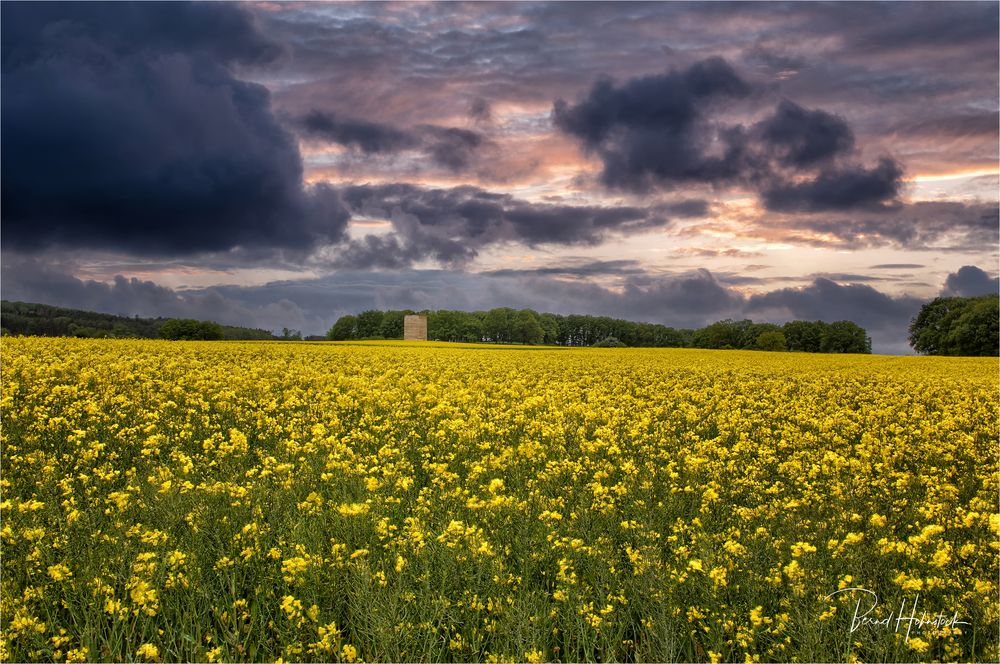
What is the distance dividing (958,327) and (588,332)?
84.3m

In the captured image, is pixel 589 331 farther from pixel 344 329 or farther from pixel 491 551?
pixel 491 551

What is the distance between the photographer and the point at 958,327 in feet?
258

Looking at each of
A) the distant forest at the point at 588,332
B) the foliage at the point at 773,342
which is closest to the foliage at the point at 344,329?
the distant forest at the point at 588,332

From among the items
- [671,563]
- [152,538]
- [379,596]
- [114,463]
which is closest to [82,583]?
[152,538]

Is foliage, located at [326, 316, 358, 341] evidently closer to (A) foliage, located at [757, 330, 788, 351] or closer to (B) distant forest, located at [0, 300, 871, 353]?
(B) distant forest, located at [0, 300, 871, 353]

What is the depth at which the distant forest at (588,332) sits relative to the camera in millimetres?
106375

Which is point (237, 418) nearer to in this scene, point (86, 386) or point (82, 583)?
point (86, 386)

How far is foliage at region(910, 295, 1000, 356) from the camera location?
74.9 metres

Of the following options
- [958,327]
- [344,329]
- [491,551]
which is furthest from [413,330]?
[491,551]

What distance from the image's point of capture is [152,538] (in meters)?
5.53

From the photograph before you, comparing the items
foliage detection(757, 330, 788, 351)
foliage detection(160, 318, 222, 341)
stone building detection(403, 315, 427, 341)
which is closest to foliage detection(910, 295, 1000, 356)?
foliage detection(757, 330, 788, 351)

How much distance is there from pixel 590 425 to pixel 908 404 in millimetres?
10809

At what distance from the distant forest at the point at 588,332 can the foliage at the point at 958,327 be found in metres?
9.41

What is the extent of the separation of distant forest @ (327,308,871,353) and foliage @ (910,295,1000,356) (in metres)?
9.41
